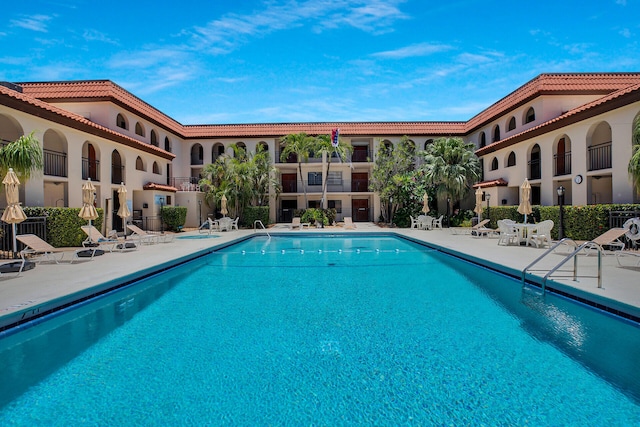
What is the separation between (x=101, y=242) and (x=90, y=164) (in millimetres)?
9777

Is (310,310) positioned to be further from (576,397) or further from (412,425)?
(576,397)

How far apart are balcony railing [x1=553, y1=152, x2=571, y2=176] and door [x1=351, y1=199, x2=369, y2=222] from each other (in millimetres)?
15097

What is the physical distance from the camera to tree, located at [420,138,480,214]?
23.8 m

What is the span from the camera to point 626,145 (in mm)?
14055

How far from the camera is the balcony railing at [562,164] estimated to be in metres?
18.8

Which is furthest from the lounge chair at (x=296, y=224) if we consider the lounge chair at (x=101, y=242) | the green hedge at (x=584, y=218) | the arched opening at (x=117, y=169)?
the green hedge at (x=584, y=218)

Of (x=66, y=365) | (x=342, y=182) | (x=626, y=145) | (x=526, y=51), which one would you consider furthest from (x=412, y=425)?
(x=342, y=182)

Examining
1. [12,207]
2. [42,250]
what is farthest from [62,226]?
[42,250]

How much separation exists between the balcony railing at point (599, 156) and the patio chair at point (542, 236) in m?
5.98

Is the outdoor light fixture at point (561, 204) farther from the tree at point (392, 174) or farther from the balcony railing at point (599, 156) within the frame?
the tree at point (392, 174)

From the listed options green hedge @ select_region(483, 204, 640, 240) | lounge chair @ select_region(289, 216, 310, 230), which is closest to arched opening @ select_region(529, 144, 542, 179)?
green hedge @ select_region(483, 204, 640, 240)

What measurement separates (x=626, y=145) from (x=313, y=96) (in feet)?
63.1

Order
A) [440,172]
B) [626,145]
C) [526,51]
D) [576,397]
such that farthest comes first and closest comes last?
[440,172], [526,51], [626,145], [576,397]

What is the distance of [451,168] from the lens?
23906 mm
